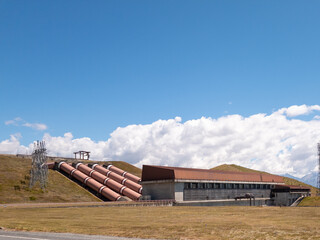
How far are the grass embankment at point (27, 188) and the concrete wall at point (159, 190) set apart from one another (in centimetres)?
1491

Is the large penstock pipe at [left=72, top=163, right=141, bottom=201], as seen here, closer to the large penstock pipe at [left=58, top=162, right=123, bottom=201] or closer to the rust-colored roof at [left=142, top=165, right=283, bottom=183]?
the large penstock pipe at [left=58, top=162, right=123, bottom=201]

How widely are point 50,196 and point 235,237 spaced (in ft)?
241

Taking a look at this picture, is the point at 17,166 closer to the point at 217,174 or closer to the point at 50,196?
the point at 50,196

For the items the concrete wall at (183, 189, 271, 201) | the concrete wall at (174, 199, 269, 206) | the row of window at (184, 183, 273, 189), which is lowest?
the concrete wall at (174, 199, 269, 206)

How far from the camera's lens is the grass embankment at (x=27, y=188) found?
80.2 m

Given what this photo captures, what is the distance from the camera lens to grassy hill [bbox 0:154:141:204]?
80.2m

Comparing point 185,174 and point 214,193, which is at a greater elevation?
point 185,174

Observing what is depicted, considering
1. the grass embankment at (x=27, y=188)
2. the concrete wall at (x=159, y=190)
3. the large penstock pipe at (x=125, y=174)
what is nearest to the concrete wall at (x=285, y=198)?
the concrete wall at (x=159, y=190)

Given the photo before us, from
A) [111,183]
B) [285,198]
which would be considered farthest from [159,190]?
[285,198]

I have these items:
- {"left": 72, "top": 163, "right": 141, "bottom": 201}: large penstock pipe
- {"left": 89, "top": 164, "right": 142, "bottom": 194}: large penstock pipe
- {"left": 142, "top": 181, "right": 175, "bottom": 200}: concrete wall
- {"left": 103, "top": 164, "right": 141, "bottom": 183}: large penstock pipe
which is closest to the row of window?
{"left": 142, "top": 181, "right": 175, "bottom": 200}: concrete wall

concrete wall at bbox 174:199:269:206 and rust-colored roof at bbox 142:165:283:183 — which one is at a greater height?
rust-colored roof at bbox 142:165:283:183

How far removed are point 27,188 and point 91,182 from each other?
62.0 feet

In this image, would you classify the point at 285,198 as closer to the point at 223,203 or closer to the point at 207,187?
the point at 223,203

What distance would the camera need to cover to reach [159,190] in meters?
84.0
